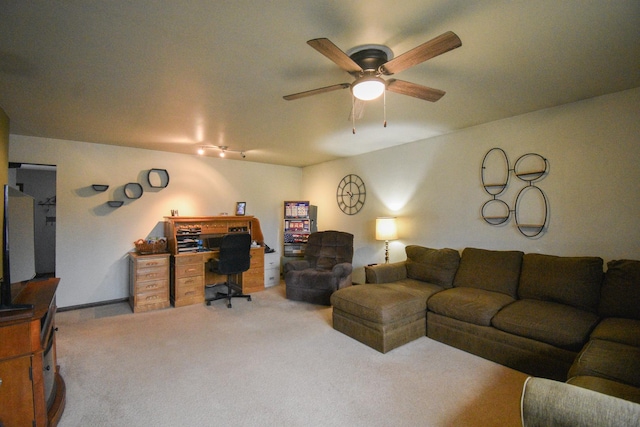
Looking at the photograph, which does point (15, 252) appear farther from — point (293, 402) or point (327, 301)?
point (327, 301)

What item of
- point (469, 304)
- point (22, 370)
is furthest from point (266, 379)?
point (469, 304)

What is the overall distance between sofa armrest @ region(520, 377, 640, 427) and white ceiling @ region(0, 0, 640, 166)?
1.79 metres

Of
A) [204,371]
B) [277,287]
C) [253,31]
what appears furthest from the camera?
[277,287]

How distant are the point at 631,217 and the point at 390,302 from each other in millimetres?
2287

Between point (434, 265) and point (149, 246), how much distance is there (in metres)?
4.21

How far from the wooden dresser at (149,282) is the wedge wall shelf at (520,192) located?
179 inches

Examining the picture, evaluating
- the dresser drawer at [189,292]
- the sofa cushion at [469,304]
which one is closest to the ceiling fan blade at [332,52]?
the sofa cushion at [469,304]

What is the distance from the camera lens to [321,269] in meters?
4.82

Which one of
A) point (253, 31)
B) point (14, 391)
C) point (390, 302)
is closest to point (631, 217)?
point (390, 302)

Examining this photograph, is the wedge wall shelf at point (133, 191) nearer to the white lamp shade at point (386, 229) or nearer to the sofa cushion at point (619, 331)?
the white lamp shade at point (386, 229)

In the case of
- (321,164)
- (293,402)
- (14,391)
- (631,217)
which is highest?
(321,164)

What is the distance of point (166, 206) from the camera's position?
491cm

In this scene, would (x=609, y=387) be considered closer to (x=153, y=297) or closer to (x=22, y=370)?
(x=22, y=370)

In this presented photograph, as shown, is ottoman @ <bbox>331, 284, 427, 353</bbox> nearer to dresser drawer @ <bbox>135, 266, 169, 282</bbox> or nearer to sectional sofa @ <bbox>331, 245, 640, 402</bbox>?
sectional sofa @ <bbox>331, 245, 640, 402</bbox>
